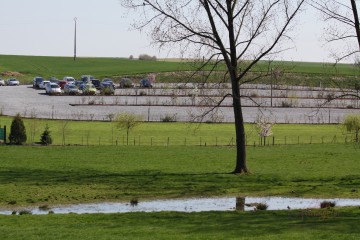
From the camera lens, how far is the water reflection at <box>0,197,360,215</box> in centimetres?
2594

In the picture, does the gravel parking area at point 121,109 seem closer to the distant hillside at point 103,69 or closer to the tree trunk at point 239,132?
the tree trunk at point 239,132

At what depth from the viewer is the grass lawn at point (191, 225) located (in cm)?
1920

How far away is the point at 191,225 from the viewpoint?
21.2m

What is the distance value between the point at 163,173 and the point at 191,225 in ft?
49.4

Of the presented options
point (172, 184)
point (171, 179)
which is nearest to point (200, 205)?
point (172, 184)

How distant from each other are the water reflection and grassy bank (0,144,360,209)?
46.2 inches

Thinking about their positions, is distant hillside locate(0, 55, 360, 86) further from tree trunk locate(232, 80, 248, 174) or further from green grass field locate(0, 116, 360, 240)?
tree trunk locate(232, 80, 248, 174)

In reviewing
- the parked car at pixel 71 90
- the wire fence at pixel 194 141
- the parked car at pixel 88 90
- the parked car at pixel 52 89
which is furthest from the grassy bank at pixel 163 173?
the parked car at pixel 52 89

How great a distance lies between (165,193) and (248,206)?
14.6 ft

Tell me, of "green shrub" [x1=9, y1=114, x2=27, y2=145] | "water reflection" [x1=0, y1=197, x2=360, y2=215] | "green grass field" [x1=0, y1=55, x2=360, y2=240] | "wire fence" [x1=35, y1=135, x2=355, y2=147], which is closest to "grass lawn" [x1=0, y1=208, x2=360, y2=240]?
"green grass field" [x1=0, y1=55, x2=360, y2=240]

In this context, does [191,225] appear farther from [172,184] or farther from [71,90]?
[71,90]

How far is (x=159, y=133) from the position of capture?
61.4 metres

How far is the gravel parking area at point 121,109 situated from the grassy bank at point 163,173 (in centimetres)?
2384

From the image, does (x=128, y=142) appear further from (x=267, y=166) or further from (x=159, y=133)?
(x=267, y=166)
